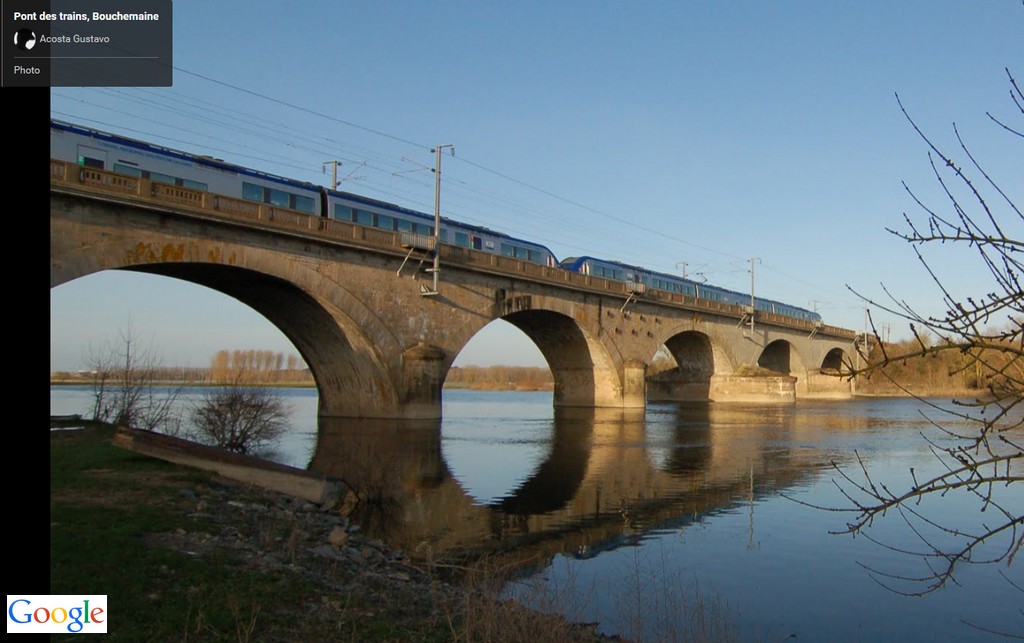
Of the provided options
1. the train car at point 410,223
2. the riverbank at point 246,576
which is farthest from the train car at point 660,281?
the riverbank at point 246,576

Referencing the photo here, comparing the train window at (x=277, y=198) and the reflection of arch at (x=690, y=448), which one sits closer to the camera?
the reflection of arch at (x=690, y=448)

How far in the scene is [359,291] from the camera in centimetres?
3331

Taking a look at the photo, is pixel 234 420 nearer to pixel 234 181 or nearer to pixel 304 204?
pixel 234 181

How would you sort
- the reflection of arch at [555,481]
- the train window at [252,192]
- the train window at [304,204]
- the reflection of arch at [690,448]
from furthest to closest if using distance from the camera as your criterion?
the train window at [304,204]
the train window at [252,192]
the reflection of arch at [690,448]
the reflection of arch at [555,481]

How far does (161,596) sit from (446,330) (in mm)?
30474

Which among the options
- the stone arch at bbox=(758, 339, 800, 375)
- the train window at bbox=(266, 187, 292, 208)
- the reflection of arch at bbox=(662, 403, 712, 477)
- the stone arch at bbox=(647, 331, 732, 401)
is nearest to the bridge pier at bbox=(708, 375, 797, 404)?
the stone arch at bbox=(647, 331, 732, 401)

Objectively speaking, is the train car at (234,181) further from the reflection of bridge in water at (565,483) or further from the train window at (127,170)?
the reflection of bridge in water at (565,483)

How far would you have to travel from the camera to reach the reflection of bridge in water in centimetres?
1373

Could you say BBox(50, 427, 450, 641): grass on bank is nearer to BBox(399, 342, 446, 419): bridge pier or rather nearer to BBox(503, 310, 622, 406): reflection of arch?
BBox(399, 342, 446, 419): bridge pier

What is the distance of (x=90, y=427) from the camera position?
21.8 m

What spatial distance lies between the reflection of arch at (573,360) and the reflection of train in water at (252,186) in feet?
15.0

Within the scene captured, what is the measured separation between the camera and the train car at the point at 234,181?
24859mm

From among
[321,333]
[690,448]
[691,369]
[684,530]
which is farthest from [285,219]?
[691,369]

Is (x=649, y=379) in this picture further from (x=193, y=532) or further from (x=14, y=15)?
(x=14, y=15)
